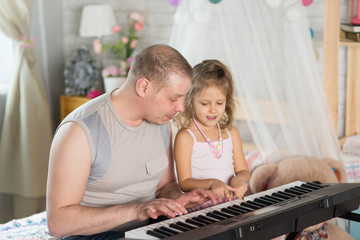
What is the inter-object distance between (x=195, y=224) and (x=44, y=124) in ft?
8.23

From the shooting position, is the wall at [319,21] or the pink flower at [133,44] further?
the pink flower at [133,44]

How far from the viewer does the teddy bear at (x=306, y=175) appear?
2.83 meters

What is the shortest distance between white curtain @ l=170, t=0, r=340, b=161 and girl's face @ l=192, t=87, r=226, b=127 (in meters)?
0.65

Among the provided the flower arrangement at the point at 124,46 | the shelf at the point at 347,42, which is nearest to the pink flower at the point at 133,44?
the flower arrangement at the point at 124,46

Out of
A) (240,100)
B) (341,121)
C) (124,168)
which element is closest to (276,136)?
(240,100)

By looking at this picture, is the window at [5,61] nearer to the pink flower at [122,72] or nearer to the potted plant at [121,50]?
the potted plant at [121,50]

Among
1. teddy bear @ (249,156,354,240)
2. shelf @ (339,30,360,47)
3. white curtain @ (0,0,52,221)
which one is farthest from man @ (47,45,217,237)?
white curtain @ (0,0,52,221)

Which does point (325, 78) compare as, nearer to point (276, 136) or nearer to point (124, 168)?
point (276, 136)

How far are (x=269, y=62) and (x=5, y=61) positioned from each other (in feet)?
6.37

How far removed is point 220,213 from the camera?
6.07 ft

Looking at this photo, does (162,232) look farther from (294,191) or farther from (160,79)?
(294,191)

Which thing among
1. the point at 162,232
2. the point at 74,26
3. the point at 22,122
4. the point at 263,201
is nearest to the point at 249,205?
the point at 263,201

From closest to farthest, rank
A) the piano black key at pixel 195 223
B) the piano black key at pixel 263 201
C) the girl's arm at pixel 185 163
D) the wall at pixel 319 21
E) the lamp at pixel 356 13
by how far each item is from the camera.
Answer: the piano black key at pixel 195 223 → the piano black key at pixel 263 201 → the girl's arm at pixel 185 163 → the lamp at pixel 356 13 → the wall at pixel 319 21

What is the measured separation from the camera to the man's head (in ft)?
6.26
